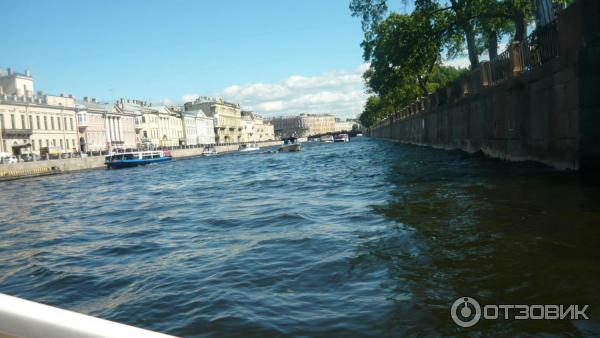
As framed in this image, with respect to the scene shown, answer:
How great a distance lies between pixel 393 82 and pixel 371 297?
3222 centimetres

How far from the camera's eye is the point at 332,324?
443 centimetres

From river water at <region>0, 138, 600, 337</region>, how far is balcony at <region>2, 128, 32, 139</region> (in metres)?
59.5

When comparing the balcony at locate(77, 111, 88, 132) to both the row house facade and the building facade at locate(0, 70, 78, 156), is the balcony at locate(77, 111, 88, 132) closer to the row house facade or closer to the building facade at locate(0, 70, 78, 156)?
the building facade at locate(0, 70, 78, 156)

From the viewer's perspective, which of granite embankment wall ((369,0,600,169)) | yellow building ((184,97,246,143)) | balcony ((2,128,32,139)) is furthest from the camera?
yellow building ((184,97,246,143))

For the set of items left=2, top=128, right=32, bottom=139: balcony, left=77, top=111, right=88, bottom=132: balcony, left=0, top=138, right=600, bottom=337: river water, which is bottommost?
left=0, top=138, right=600, bottom=337: river water

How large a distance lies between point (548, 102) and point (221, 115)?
15965 cm

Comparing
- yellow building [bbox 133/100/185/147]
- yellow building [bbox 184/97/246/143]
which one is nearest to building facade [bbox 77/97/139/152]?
yellow building [bbox 133/100/185/147]

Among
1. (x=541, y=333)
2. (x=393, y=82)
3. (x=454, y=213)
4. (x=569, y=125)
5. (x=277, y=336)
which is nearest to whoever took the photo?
(x=541, y=333)

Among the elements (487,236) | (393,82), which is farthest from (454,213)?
(393,82)

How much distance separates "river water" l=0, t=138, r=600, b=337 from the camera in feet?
15.1

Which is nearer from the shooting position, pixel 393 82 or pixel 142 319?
pixel 142 319

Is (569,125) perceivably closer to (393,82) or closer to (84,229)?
(84,229)

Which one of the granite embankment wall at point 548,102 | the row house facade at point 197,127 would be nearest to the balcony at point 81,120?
the row house facade at point 197,127

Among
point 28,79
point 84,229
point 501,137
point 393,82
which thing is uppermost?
point 28,79
